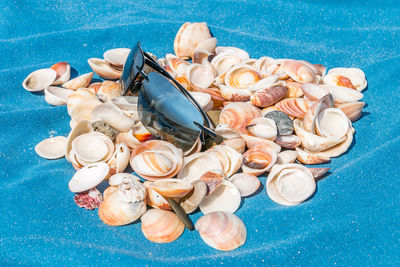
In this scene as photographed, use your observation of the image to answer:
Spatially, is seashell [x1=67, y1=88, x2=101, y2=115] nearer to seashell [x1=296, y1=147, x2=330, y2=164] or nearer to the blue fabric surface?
the blue fabric surface

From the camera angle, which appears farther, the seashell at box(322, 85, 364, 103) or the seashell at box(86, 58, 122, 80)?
the seashell at box(86, 58, 122, 80)

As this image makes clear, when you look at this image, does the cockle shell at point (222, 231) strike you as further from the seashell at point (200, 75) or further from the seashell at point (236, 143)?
the seashell at point (200, 75)


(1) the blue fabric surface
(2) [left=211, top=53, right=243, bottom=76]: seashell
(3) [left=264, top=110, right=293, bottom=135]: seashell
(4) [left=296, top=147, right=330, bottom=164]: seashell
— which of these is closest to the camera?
(1) the blue fabric surface

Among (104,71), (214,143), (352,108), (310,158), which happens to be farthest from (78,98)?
(352,108)

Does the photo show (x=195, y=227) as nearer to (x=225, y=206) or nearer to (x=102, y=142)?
(x=225, y=206)

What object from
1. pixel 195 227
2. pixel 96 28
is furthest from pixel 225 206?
pixel 96 28

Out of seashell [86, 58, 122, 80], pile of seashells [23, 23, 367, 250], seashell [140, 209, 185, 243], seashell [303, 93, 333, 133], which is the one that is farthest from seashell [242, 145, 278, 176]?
seashell [86, 58, 122, 80]

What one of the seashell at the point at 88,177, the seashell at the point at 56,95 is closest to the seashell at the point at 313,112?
the seashell at the point at 88,177

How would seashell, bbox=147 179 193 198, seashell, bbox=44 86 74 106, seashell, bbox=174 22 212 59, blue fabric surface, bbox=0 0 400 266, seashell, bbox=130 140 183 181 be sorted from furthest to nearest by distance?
seashell, bbox=174 22 212 59 < seashell, bbox=44 86 74 106 < seashell, bbox=130 140 183 181 < seashell, bbox=147 179 193 198 < blue fabric surface, bbox=0 0 400 266

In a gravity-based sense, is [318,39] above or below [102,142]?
above
